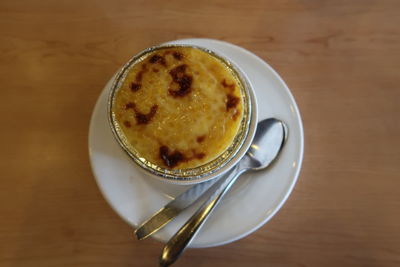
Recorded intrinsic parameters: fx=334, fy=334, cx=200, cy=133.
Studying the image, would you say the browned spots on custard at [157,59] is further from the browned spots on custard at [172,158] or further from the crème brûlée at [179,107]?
the browned spots on custard at [172,158]

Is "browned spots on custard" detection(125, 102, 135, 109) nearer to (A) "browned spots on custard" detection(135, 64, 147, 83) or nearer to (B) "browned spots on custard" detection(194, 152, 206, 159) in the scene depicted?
(A) "browned spots on custard" detection(135, 64, 147, 83)

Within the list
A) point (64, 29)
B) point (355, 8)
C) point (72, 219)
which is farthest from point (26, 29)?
point (355, 8)

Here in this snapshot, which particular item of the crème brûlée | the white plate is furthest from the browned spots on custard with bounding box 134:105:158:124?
the white plate

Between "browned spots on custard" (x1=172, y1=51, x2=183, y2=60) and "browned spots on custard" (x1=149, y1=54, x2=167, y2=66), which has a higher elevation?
"browned spots on custard" (x1=172, y1=51, x2=183, y2=60)

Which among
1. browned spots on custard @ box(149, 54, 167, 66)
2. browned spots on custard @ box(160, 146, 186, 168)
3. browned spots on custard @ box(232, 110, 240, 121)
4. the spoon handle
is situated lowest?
the spoon handle

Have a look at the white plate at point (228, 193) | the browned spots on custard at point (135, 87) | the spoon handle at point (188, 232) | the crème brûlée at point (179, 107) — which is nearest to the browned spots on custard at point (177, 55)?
the crème brûlée at point (179, 107)
